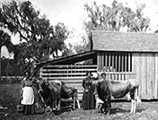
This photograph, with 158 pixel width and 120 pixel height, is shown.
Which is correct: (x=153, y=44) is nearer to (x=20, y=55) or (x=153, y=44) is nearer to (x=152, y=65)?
(x=152, y=65)

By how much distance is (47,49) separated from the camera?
121 feet

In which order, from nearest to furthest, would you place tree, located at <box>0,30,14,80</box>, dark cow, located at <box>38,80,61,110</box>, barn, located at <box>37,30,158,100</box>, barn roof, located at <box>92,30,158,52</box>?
dark cow, located at <box>38,80,61,110</box> → barn, located at <box>37,30,158,100</box> → barn roof, located at <box>92,30,158,52</box> → tree, located at <box>0,30,14,80</box>

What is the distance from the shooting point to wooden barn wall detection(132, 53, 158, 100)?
15359 mm

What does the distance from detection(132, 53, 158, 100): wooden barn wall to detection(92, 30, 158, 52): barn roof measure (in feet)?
1.63

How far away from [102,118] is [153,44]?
8739mm

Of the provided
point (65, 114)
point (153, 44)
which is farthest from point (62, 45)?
point (65, 114)

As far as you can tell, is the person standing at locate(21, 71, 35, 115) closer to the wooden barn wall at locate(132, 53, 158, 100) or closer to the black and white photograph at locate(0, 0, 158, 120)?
the black and white photograph at locate(0, 0, 158, 120)

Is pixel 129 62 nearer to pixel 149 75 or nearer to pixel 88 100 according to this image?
pixel 149 75

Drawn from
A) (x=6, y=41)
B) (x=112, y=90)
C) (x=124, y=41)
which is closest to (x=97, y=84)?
(x=112, y=90)

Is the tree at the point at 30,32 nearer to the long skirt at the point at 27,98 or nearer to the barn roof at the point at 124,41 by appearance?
the barn roof at the point at 124,41

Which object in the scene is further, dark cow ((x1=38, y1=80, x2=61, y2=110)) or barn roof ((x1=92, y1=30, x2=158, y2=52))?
barn roof ((x1=92, y1=30, x2=158, y2=52))

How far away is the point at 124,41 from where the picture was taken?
16.6 m

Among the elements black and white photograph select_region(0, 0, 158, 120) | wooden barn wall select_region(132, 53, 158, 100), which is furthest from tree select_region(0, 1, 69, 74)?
wooden barn wall select_region(132, 53, 158, 100)

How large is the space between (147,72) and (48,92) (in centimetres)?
798
